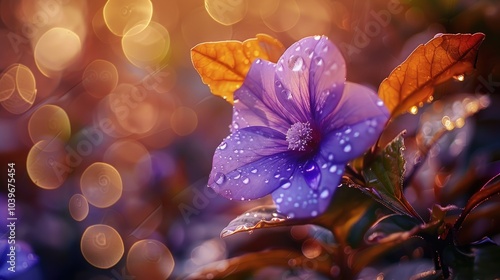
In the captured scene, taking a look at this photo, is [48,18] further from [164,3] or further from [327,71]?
[327,71]

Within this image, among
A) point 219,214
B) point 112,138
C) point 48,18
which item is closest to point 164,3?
point 48,18

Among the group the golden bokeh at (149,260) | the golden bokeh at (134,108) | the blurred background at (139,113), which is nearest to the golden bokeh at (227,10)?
the blurred background at (139,113)

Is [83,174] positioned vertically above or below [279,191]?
below

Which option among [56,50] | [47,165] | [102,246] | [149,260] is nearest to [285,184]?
[149,260]

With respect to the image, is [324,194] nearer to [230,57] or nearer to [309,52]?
[309,52]

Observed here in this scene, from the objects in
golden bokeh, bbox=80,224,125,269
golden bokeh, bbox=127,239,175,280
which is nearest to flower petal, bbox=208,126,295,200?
golden bokeh, bbox=127,239,175,280

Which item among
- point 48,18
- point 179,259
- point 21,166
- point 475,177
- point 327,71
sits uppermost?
point 48,18

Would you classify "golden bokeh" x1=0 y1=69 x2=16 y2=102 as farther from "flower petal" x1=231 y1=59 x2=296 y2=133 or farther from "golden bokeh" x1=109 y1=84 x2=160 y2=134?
"flower petal" x1=231 y1=59 x2=296 y2=133
